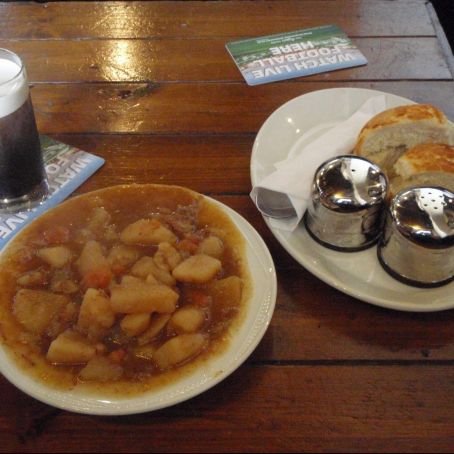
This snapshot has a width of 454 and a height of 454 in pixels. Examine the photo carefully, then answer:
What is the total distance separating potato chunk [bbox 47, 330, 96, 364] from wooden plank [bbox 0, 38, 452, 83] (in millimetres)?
932

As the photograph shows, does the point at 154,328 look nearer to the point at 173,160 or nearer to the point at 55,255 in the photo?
the point at 55,255

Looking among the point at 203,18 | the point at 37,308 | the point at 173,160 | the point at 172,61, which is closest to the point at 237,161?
the point at 173,160

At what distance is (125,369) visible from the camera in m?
0.85

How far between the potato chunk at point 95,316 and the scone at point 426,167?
1.98ft

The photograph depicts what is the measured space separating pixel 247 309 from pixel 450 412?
0.34 metres

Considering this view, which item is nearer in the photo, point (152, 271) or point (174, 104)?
point (152, 271)

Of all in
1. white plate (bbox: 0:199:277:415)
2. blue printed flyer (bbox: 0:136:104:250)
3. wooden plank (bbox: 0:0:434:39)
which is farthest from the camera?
wooden plank (bbox: 0:0:434:39)

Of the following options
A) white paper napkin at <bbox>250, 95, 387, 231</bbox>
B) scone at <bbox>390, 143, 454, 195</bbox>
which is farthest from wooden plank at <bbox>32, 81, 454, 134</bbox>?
scone at <bbox>390, 143, 454, 195</bbox>

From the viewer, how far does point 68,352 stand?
2.78ft

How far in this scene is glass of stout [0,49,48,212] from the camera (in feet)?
3.55

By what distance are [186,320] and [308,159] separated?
516 mm

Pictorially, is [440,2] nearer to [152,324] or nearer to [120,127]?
[120,127]

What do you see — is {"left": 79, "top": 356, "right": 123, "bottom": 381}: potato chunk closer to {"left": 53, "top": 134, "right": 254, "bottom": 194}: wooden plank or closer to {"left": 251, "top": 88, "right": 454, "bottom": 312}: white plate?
{"left": 251, "top": 88, "right": 454, "bottom": 312}: white plate

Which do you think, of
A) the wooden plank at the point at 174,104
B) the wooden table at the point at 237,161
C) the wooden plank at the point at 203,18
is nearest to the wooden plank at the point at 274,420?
the wooden table at the point at 237,161
